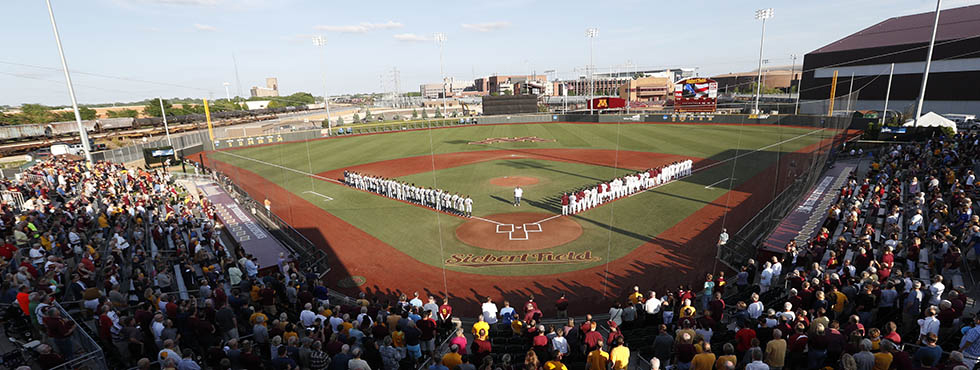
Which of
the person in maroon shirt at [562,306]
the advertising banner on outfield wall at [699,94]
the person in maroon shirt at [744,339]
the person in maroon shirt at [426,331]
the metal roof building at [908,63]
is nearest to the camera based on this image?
the person in maroon shirt at [744,339]

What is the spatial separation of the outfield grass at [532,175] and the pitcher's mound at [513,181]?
768 mm

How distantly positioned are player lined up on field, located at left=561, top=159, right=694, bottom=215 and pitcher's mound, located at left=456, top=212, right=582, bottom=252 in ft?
3.76

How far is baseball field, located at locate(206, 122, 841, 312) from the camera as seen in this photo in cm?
1455

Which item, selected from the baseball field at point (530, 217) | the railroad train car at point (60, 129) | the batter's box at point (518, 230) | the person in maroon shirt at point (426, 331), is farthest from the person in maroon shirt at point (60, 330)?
the railroad train car at point (60, 129)

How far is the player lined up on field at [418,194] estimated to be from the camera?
70.6ft

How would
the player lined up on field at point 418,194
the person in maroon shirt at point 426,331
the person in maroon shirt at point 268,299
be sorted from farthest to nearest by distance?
the player lined up on field at point 418,194 → the person in maroon shirt at point 268,299 → the person in maroon shirt at point 426,331

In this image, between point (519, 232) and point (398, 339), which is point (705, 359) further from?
point (519, 232)

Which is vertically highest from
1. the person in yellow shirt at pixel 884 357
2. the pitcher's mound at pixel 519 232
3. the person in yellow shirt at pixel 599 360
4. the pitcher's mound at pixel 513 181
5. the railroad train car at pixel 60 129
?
the railroad train car at pixel 60 129

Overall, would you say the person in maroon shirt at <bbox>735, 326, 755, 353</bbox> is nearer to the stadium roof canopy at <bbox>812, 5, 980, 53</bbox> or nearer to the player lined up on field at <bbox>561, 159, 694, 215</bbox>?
the player lined up on field at <bbox>561, 159, 694, 215</bbox>

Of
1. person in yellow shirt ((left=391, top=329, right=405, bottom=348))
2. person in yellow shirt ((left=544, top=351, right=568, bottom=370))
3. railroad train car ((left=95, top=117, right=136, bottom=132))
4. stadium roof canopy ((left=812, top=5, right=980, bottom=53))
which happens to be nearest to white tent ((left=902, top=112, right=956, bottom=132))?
stadium roof canopy ((left=812, top=5, right=980, bottom=53))

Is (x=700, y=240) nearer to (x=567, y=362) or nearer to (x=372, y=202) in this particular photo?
(x=567, y=362)

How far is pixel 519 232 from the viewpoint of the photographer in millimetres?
18547

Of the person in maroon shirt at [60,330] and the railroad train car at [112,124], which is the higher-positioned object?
the railroad train car at [112,124]

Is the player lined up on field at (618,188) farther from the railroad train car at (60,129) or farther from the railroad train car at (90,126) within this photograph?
the railroad train car at (90,126)
